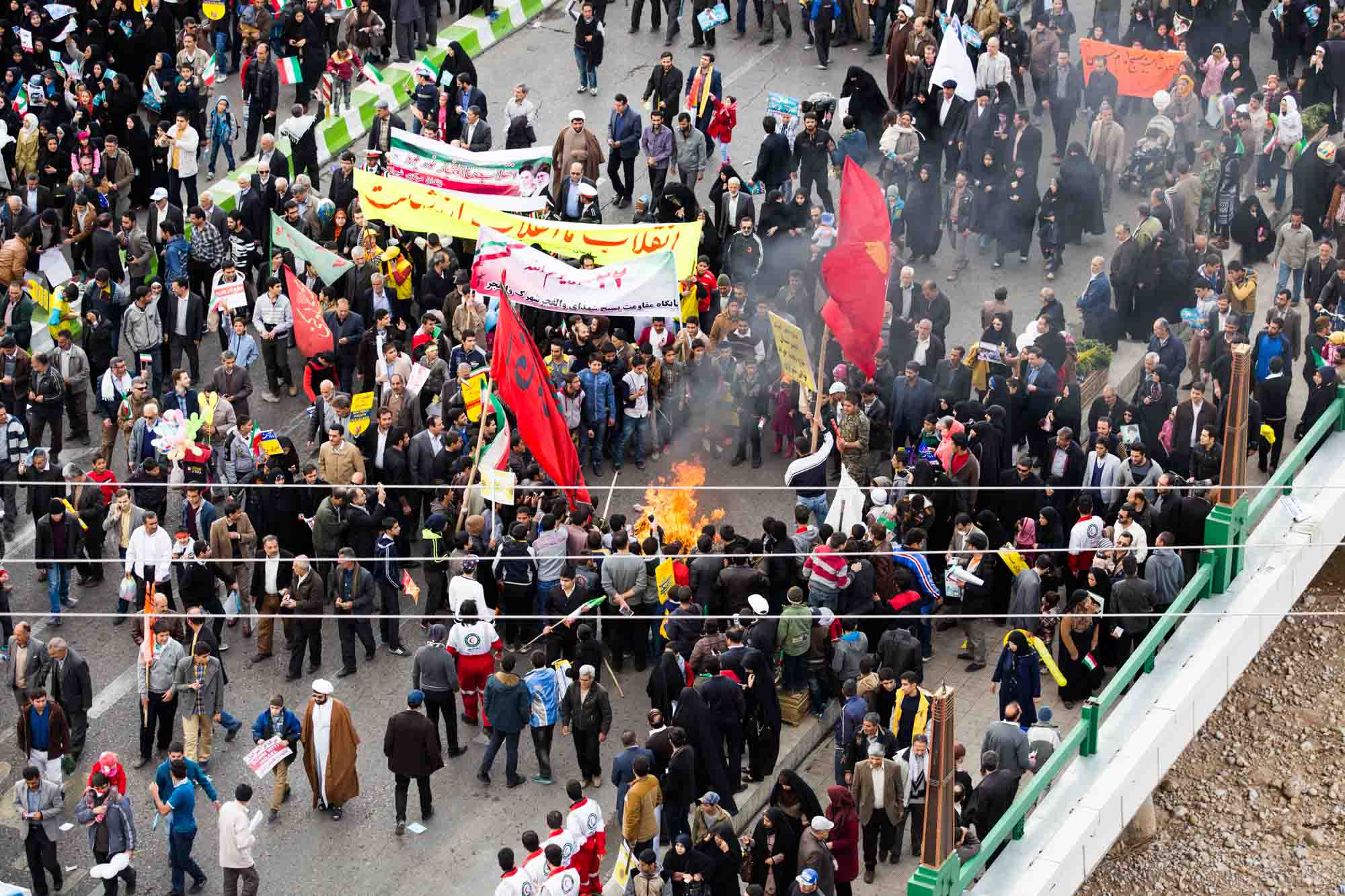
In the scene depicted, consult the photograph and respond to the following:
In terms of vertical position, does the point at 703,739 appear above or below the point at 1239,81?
below

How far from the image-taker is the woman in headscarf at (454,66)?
29.6m

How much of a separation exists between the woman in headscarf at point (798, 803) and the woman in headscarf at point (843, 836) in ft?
0.47

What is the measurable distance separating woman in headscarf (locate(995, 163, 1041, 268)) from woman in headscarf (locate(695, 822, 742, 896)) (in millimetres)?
10876

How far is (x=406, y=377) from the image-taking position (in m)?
24.0

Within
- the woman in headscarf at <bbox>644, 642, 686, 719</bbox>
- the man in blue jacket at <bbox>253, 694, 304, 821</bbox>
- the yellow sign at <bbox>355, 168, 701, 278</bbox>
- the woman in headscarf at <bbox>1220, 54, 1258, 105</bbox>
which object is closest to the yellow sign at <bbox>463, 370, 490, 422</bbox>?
the yellow sign at <bbox>355, 168, 701, 278</bbox>

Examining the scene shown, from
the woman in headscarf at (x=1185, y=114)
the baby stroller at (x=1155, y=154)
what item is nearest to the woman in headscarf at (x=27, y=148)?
the baby stroller at (x=1155, y=154)

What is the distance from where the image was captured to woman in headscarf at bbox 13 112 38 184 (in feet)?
92.3

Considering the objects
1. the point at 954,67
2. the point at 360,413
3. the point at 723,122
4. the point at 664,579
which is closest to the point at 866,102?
the point at 954,67

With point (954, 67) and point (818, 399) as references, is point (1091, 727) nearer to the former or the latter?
point (818, 399)

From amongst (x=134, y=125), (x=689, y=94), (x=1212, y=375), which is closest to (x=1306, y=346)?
(x=1212, y=375)

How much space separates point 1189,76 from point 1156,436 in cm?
696

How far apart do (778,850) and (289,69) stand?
48.9 ft

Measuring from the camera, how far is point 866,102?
29375 millimetres

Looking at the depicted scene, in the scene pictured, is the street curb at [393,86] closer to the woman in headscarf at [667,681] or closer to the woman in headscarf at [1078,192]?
the woman in headscarf at [1078,192]
